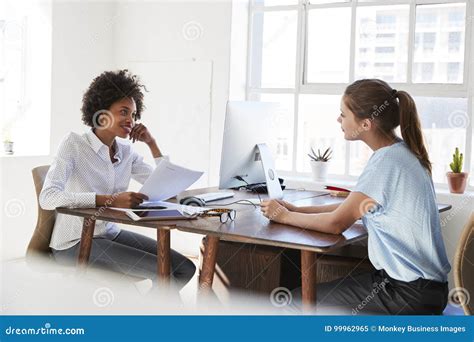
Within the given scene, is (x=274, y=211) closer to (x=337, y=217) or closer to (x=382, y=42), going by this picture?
(x=337, y=217)

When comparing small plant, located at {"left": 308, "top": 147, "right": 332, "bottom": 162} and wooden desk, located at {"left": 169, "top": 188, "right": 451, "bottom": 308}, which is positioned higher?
small plant, located at {"left": 308, "top": 147, "right": 332, "bottom": 162}

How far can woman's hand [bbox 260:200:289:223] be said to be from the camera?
8.51 ft

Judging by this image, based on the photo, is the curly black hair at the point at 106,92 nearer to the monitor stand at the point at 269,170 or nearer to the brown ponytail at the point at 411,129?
the monitor stand at the point at 269,170

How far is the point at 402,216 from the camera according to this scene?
235cm

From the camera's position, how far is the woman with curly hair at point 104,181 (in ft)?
A: 9.09

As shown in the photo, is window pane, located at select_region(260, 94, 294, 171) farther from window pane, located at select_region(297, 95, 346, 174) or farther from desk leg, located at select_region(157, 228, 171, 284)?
Answer: desk leg, located at select_region(157, 228, 171, 284)

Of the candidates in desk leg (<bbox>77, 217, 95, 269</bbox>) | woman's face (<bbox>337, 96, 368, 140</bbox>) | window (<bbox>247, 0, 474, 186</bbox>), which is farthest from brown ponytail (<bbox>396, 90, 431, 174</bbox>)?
window (<bbox>247, 0, 474, 186</bbox>)

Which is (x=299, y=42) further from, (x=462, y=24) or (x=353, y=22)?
(x=462, y=24)

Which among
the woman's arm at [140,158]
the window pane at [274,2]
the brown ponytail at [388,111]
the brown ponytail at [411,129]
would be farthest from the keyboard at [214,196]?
the window pane at [274,2]

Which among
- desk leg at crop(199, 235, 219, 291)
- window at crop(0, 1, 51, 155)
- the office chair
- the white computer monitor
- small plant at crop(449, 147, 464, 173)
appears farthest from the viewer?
window at crop(0, 1, 51, 155)

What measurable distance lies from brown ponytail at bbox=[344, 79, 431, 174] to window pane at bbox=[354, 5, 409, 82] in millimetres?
2240

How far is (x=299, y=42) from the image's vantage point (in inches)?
196

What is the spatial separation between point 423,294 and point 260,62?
3.23 m
